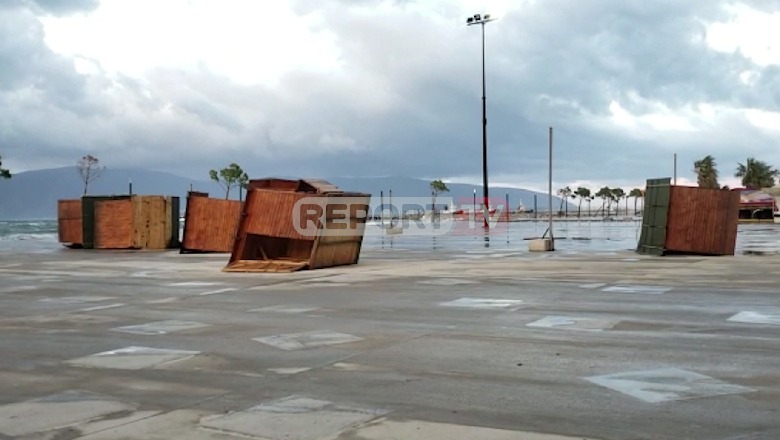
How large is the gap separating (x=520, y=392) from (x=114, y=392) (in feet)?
11.2

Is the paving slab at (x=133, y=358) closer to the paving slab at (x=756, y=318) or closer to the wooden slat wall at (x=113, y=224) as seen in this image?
the paving slab at (x=756, y=318)

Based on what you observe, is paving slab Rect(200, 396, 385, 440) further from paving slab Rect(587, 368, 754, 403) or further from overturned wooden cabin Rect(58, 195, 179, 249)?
overturned wooden cabin Rect(58, 195, 179, 249)

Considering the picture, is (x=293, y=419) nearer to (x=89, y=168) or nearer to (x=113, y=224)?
(x=113, y=224)

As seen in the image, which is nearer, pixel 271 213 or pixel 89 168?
pixel 271 213

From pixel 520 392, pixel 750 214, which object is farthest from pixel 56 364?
pixel 750 214

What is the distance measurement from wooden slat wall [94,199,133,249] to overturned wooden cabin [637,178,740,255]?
20947 mm

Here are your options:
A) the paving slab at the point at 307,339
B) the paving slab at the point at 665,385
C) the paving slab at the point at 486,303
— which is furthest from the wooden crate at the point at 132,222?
the paving slab at the point at 665,385

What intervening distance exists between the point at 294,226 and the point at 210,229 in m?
10.0

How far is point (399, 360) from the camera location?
816 cm

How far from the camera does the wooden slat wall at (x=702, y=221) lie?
23781 millimetres

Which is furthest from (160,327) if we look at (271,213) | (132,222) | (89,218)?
(89,218)

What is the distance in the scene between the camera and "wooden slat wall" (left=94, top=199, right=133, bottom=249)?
33906 millimetres

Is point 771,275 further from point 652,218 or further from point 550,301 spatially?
point 652,218

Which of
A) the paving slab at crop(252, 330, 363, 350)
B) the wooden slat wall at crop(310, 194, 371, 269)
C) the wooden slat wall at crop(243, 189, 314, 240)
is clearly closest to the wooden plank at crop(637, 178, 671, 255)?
the wooden slat wall at crop(310, 194, 371, 269)
